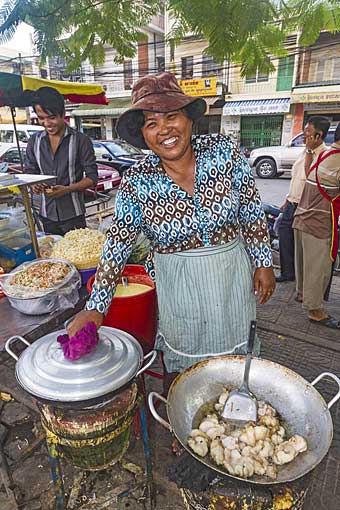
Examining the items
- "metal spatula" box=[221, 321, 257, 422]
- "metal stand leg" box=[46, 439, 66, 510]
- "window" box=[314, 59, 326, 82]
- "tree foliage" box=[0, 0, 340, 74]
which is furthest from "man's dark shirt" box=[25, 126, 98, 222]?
"window" box=[314, 59, 326, 82]

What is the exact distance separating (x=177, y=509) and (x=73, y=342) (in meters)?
1.22

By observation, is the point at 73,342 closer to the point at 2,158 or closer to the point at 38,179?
the point at 38,179

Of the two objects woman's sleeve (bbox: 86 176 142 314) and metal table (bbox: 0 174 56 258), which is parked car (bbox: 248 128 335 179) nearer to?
metal table (bbox: 0 174 56 258)

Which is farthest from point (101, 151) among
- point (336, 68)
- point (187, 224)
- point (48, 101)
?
point (336, 68)

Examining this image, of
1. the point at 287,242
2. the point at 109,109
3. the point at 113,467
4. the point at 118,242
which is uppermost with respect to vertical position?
the point at 109,109

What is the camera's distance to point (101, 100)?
5.49m

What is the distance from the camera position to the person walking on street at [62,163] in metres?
3.02

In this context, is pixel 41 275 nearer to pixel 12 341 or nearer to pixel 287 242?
pixel 12 341

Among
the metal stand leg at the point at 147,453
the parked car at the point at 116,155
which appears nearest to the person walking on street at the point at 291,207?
the metal stand leg at the point at 147,453

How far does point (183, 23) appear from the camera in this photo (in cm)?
257

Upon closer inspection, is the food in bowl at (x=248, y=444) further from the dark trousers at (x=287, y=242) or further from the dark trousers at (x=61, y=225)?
the dark trousers at (x=287, y=242)

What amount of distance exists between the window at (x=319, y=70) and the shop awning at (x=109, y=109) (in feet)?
34.0

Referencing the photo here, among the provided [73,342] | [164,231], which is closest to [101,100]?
[164,231]

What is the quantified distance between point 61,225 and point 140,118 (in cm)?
200
